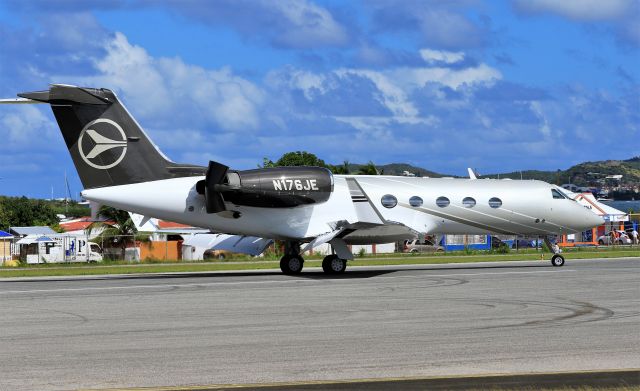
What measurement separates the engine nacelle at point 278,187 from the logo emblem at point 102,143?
349 cm

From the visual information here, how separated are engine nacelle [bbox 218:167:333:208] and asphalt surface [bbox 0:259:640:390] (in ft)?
15.1

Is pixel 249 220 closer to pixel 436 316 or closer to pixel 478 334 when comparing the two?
pixel 436 316

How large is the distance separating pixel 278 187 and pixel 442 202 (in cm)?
620

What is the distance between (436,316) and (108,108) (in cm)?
1573

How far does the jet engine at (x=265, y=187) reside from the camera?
29188mm

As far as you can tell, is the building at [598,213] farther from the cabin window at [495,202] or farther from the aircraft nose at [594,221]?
the cabin window at [495,202]

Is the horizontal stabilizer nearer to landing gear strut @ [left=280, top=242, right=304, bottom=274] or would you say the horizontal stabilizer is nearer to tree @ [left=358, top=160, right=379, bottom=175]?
landing gear strut @ [left=280, top=242, right=304, bottom=274]

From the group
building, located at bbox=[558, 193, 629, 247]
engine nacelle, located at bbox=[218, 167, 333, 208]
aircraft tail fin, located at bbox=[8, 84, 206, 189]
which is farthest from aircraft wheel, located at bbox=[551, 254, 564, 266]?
building, located at bbox=[558, 193, 629, 247]

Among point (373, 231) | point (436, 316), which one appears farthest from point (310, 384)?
point (373, 231)

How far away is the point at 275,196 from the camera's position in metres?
30.2

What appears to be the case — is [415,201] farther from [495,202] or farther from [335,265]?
[335,265]

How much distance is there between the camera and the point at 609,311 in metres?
18.1

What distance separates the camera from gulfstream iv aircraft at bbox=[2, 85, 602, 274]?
2912cm

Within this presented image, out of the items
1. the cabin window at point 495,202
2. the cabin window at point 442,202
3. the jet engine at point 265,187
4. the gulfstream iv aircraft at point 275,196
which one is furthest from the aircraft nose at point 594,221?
the jet engine at point 265,187
